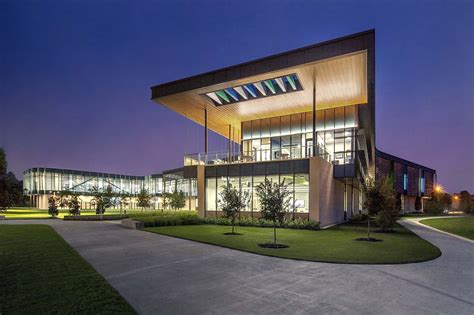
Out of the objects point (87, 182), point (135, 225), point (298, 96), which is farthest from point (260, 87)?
point (87, 182)

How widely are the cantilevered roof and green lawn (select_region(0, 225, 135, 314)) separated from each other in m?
18.1

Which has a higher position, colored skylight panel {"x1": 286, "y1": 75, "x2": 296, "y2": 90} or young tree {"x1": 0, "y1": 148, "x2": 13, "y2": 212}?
colored skylight panel {"x1": 286, "y1": 75, "x2": 296, "y2": 90}

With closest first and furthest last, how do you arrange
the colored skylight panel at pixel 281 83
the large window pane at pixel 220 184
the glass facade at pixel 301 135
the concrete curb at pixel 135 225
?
the concrete curb at pixel 135 225, the colored skylight panel at pixel 281 83, the large window pane at pixel 220 184, the glass facade at pixel 301 135

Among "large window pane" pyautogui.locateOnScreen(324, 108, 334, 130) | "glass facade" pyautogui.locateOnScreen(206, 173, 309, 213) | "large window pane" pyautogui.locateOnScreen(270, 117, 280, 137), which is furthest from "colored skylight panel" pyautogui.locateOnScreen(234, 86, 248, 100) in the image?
"large window pane" pyautogui.locateOnScreen(324, 108, 334, 130)

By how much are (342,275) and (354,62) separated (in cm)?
1688

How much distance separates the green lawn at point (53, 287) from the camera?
19.6ft

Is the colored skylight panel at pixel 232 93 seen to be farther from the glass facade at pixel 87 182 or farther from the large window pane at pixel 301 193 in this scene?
the glass facade at pixel 87 182

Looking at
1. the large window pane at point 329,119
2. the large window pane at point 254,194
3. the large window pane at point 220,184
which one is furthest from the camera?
the large window pane at point 329,119

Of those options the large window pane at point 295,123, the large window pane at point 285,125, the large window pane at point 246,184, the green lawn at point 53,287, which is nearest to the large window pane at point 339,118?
the large window pane at point 295,123

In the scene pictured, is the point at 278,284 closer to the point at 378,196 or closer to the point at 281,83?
the point at 378,196

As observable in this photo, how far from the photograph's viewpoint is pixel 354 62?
Answer: 2080 centimetres

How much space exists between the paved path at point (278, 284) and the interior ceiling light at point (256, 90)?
56.3 feet

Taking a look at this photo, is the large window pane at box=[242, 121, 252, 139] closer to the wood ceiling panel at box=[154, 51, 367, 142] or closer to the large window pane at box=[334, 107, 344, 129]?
the wood ceiling panel at box=[154, 51, 367, 142]

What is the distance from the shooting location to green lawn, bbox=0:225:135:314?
5.98 metres
